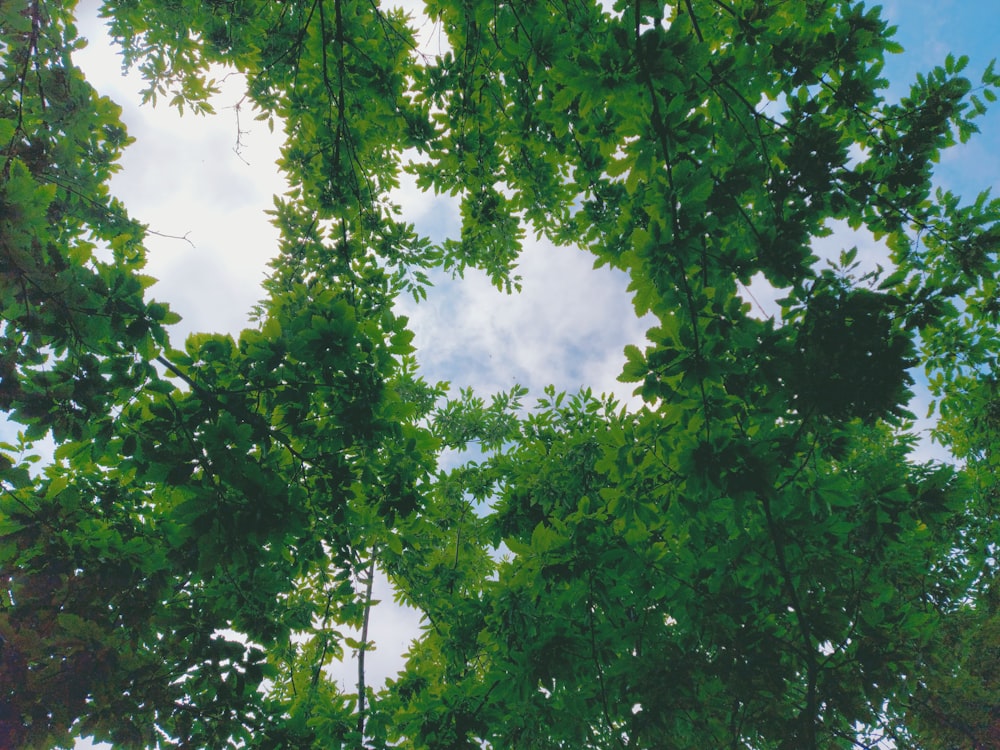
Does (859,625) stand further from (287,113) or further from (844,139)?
(287,113)

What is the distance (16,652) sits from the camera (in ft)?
7.48

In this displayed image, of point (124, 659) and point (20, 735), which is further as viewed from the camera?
point (124, 659)

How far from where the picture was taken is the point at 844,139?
3848 mm

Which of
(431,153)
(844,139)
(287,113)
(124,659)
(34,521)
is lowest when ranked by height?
(124,659)

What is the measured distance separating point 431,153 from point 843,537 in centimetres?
485

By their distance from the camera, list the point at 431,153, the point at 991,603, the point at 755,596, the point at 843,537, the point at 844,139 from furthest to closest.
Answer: the point at 991,603, the point at 431,153, the point at 844,139, the point at 755,596, the point at 843,537

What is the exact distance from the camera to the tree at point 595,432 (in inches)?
89.1

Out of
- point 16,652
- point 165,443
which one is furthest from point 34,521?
point 165,443

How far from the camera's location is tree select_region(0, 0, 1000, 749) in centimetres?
226

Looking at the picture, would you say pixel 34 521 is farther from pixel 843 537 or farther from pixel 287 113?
pixel 843 537

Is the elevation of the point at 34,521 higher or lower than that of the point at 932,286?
lower

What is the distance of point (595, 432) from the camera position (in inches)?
134

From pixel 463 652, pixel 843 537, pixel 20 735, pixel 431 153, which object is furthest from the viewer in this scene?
pixel 431 153

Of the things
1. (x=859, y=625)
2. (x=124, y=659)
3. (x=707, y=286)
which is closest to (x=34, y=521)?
(x=124, y=659)
